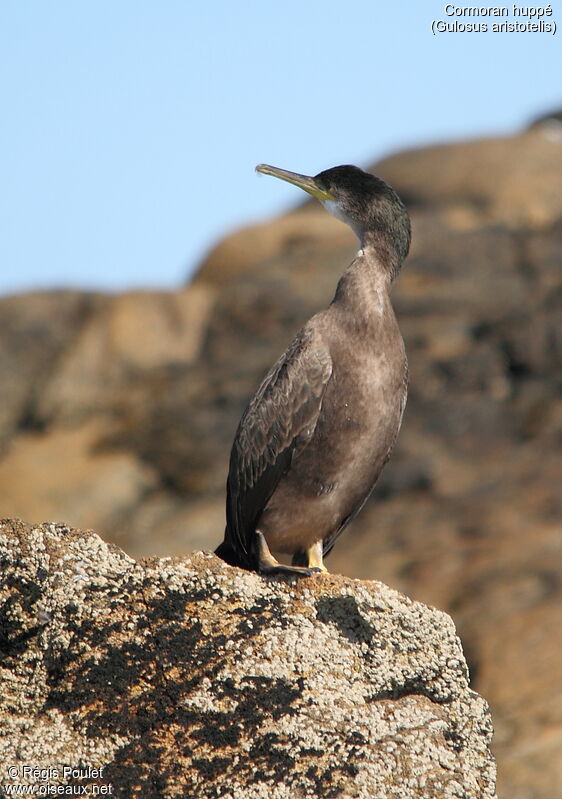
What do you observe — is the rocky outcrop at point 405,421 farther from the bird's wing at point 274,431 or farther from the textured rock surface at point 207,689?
the textured rock surface at point 207,689

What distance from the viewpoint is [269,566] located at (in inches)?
226

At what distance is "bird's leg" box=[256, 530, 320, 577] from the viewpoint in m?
5.28

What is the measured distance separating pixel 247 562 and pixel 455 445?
12.9 meters

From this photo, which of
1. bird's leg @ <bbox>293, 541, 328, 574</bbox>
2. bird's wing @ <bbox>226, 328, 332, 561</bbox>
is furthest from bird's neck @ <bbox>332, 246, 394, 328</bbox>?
bird's leg @ <bbox>293, 541, 328, 574</bbox>

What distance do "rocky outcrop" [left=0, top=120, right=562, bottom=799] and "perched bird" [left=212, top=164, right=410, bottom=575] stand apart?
16.9 ft

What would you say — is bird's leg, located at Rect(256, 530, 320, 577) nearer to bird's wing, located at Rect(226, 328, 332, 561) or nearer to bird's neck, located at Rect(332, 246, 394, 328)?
bird's wing, located at Rect(226, 328, 332, 561)

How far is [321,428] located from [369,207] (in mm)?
1318

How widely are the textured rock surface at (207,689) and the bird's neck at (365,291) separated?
1932 mm

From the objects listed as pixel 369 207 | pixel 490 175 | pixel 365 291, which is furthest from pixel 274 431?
pixel 490 175

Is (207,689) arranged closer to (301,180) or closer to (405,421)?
(301,180)

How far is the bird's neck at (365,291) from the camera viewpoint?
6.40 metres

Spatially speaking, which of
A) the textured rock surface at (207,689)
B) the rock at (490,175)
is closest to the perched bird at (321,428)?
the textured rock surface at (207,689)

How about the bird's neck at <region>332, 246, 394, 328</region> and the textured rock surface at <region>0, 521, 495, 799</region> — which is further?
the bird's neck at <region>332, 246, 394, 328</region>

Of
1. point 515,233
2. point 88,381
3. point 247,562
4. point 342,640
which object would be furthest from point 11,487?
point 342,640
